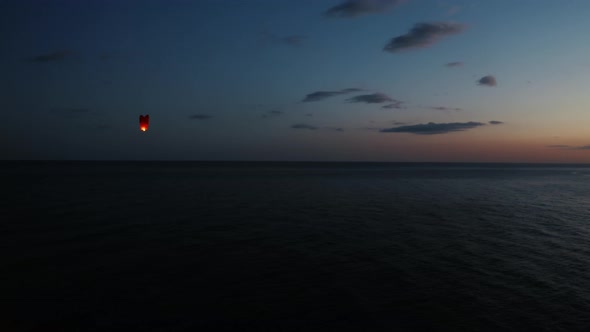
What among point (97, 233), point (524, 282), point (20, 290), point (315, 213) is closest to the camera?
point (20, 290)

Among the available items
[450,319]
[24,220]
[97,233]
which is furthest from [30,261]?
[450,319]

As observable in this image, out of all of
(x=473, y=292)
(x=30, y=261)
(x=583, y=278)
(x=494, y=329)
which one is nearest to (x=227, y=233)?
(x=30, y=261)

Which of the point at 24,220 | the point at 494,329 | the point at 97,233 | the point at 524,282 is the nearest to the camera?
the point at 494,329

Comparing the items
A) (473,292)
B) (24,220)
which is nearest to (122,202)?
(24,220)

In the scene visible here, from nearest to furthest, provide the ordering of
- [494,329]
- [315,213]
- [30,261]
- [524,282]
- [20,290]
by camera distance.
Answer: [494,329] < [20,290] < [524,282] < [30,261] < [315,213]

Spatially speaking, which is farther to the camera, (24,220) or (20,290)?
(24,220)

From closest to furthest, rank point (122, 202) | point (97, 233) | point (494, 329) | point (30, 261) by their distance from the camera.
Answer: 1. point (494, 329)
2. point (30, 261)
3. point (97, 233)
4. point (122, 202)

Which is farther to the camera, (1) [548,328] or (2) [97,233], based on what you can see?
(2) [97,233]

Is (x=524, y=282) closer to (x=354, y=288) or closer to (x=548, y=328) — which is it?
(x=548, y=328)

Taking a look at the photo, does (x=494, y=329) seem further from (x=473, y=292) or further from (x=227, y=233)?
(x=227, y=233)
